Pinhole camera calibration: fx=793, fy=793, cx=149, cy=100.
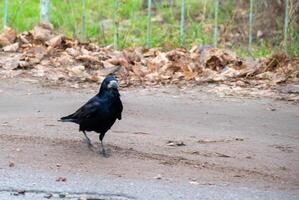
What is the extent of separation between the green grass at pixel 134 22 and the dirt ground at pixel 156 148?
256cm

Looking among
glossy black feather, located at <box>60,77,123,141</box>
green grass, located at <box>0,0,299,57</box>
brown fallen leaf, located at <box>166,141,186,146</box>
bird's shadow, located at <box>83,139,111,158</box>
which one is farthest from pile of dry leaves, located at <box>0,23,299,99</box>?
glossy black feather, located at <box>60,77,123,141</box>

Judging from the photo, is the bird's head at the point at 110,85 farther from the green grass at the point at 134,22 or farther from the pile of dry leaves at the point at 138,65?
the green grass at the point at 134,22

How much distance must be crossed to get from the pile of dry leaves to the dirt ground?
0.52 m

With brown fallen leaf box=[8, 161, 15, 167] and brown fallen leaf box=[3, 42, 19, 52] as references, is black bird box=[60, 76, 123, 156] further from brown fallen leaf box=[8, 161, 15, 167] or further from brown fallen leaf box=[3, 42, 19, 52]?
brown fallen leaf box=[3, 42, 19, 52]

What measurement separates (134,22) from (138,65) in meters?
3.53

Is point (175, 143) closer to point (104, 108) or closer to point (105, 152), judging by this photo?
point (105, 152)

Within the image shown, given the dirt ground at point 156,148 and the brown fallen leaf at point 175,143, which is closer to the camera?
the dirt ground at point 156,148

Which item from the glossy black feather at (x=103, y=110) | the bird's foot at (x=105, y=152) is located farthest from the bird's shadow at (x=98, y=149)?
the glossy black feather at (x=103, y=110)

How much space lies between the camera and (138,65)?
11.0m

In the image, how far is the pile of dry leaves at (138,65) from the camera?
1048cm

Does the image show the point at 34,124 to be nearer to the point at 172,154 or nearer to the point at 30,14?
the point at 172,154

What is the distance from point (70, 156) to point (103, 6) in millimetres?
7917

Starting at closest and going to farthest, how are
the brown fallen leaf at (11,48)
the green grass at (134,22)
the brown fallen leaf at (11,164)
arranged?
1. the brown fallen leaf at (11,164)
2. the brown fallen leaf at (11,48)
3. the green grass at (134,22)

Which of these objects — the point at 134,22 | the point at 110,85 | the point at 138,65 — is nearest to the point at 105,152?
the point at 110,85
